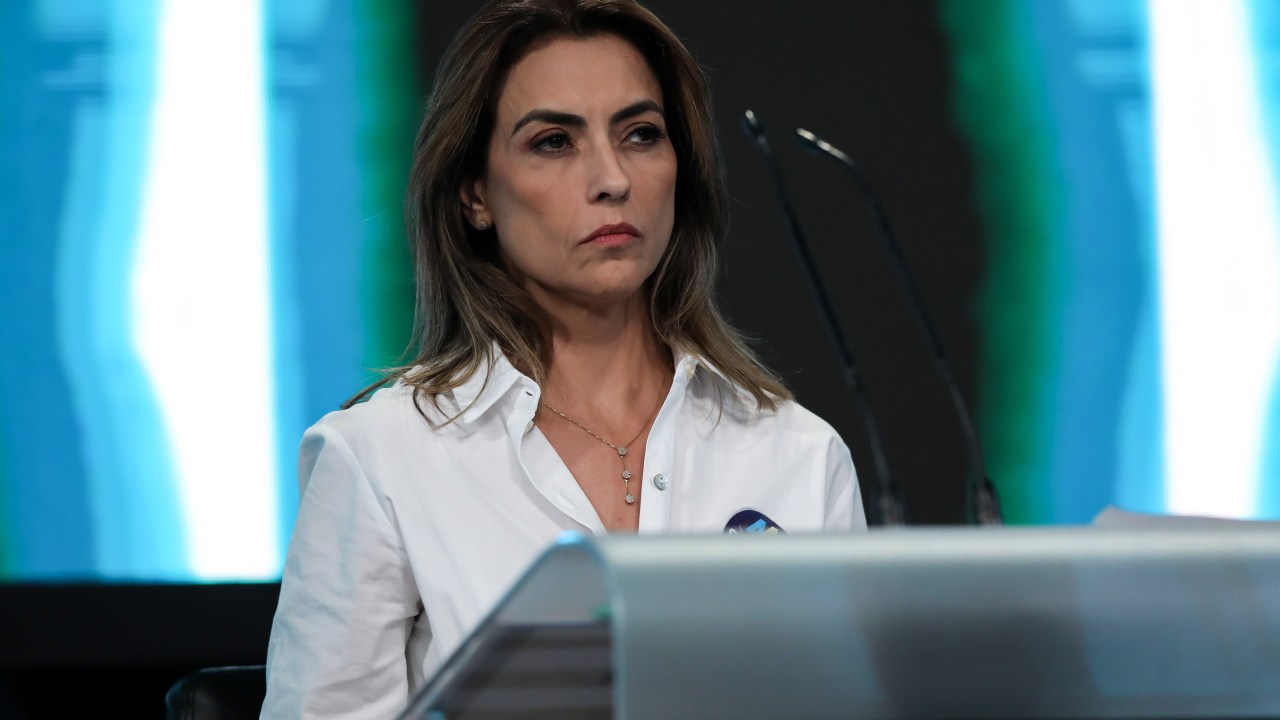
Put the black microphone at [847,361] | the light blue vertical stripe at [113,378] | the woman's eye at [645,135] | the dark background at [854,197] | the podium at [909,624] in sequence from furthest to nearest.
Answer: the dark background at [854,197], the light blue vertical stripe at [113,378], the woman's eye at [645,135], the black microphone at [847,361], the podium at [909,624]

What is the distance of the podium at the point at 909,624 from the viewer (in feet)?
1.77

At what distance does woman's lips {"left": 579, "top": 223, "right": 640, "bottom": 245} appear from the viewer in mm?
1591

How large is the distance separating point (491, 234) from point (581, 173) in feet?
0.78

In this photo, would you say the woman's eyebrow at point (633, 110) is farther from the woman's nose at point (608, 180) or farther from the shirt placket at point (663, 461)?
the shirt placket at point (663, 461)

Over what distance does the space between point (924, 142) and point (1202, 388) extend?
0.84m

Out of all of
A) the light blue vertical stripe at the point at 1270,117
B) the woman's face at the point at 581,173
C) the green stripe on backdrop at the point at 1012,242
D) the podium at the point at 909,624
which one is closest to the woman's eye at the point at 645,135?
the woman's face at the point at 581,173

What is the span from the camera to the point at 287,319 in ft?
9.78

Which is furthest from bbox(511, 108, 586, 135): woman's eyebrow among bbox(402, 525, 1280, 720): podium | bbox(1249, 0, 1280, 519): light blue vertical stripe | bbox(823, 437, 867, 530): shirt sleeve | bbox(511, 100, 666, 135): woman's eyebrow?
bbox(1249, 0, 1280, 519): light blue vertical stripe

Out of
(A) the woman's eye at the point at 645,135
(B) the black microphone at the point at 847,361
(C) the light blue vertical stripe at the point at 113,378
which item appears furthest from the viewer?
(C) the light blue vertical stripe at the point at 113,378

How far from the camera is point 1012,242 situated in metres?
3.12

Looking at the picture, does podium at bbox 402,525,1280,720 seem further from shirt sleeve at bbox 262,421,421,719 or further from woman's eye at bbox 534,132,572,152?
woman's eye at bbox 534,132,572,152

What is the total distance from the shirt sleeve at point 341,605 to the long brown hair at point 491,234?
164 mm

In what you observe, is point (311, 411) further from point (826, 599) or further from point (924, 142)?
point (826, 599)

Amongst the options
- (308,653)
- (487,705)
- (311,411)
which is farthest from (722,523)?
(311,411)
